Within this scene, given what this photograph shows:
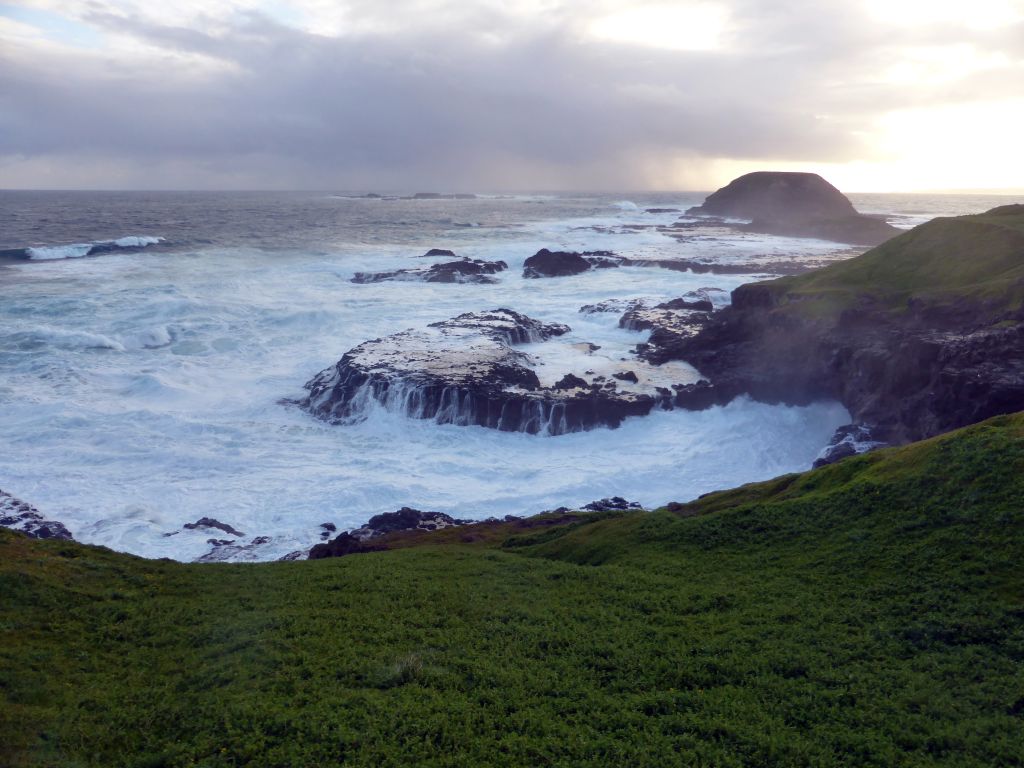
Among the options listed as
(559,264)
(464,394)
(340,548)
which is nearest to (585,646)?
(340,548)

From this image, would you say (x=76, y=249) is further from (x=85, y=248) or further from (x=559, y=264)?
(x=559, y=264)

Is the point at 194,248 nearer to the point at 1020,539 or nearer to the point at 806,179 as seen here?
the point at 1020,539

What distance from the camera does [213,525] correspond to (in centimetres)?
2733

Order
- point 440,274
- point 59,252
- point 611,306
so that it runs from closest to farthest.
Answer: point 611,306 → point 440,274 → point 59,252

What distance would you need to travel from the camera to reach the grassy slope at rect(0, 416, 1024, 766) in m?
10.5

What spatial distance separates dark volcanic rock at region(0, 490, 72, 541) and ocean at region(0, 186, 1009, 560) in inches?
24.3

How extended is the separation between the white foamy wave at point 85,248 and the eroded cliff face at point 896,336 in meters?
79.3

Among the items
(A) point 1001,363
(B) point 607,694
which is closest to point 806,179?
(A) point 1001,363

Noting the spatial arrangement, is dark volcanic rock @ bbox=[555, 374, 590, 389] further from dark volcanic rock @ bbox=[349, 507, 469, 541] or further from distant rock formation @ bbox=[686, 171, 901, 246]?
distant rock formation @ bbox=[686, 171, 901, 246]

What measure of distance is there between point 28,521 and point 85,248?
8239cm

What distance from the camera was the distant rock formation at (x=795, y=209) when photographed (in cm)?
12488

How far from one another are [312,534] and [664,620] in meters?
16.5

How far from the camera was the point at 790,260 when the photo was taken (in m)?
92.7

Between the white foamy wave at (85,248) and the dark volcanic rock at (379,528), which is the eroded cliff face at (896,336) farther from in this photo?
the white foamy wave at (85,248)
